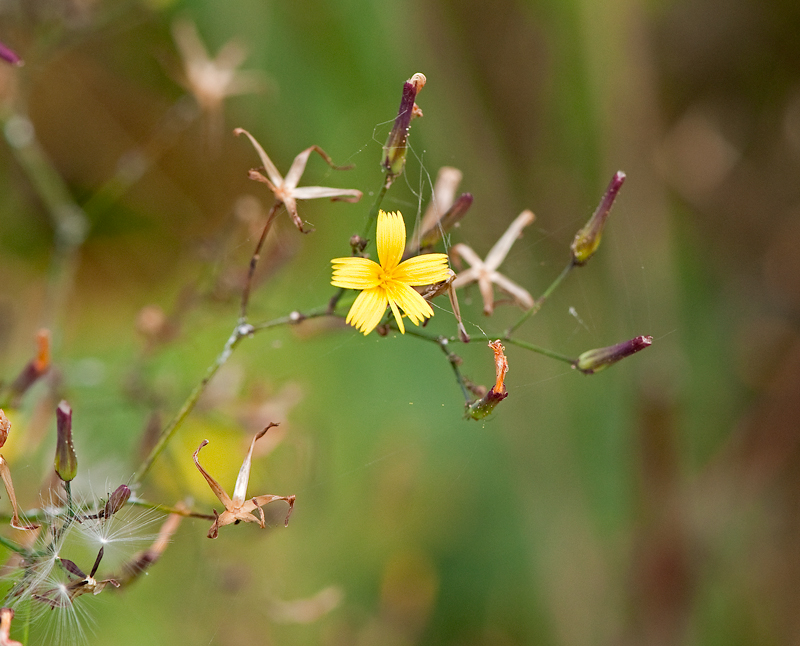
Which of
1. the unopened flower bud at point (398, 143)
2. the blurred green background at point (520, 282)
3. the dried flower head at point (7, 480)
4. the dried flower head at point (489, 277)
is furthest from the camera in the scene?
the blurred green background at point (520, 282)

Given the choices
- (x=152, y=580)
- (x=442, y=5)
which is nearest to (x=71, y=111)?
(x=442, y=5)

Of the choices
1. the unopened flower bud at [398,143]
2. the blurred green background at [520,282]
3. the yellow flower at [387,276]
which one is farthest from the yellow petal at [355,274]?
the blurred green background at [520,282]

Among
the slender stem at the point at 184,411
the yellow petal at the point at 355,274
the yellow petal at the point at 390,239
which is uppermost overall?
the yellow petal at the point at 390,239

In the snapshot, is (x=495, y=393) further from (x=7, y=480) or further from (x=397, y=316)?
(x=7, y=480)

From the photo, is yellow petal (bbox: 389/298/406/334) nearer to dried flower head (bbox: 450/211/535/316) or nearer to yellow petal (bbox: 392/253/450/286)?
yellow petal (bbox: 392/253/450/286)

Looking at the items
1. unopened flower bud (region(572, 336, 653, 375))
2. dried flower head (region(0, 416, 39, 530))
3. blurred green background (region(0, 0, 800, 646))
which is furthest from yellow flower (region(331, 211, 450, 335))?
blurred green background (region(0, 0, 800, 646))

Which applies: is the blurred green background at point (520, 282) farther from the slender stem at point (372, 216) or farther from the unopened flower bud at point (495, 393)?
the unopened flower bud at point (495, 393)
